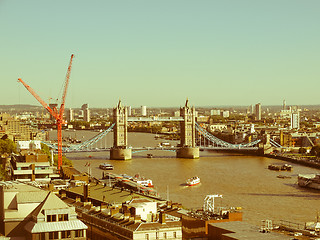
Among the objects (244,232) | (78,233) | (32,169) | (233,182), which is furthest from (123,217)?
(233,182)

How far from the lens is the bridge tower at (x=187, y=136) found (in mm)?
52188

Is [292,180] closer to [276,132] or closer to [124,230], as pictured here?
[124,230]

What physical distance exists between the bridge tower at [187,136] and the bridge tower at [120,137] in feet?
13.9

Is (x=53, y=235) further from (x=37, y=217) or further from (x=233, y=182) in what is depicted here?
(x=233, y=182)

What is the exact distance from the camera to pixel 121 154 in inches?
1977

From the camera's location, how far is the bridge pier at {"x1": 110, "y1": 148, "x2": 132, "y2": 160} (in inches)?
1976

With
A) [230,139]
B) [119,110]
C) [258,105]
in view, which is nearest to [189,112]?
[119,110]

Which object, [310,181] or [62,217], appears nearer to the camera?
[62,217]

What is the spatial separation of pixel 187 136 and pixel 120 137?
18.3 feet

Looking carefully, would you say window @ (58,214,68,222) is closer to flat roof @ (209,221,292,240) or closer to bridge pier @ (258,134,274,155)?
flat roof @ (209,221,292,240)

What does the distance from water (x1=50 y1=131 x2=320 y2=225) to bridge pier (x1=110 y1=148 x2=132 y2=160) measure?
0.68m

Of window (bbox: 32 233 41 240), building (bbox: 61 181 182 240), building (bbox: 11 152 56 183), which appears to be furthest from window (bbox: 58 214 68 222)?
building (bbox: 11 152 56 183)

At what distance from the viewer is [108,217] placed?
15633 mm

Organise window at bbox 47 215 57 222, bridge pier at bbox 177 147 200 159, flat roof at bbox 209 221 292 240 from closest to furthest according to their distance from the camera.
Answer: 1. window at bbox 47 215 57 222
2. flat roof at bbox 209 221 292 240
3. bridge pier at bbox 177 147 200 159
